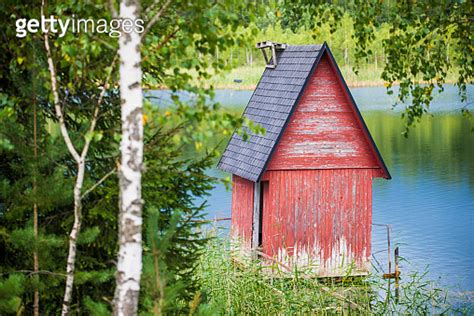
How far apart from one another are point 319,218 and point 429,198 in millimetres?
12830

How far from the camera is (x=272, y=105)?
14555 mm

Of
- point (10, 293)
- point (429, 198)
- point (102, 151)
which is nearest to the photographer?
point (10, 293)

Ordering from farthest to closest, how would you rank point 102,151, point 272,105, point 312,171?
point 272,105 → point 312,171 → point 102,151

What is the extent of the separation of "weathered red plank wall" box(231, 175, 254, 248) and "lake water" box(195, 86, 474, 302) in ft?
8.06

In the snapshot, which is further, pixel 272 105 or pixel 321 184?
pixel 272 105

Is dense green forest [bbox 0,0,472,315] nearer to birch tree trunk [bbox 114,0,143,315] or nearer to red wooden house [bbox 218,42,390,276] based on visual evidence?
birch tree trunk [bbox 114,0,143,315]

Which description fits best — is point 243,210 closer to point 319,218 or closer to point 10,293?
point 319,218

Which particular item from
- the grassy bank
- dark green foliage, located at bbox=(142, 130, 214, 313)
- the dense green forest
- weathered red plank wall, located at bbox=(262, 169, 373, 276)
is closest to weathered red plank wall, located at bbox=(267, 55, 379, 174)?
weathered red plank wall, located at bbox=(262, 169, 373, 276)

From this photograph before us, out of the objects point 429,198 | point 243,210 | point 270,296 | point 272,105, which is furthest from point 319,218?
point 429,198

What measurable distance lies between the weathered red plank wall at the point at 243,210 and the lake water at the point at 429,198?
8.06 feet

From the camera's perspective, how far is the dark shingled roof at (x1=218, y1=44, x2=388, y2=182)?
14023 millimetres

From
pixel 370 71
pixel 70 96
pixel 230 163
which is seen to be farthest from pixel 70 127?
pixel 370 71

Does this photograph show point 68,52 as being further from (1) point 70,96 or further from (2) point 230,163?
(2) point 230,163

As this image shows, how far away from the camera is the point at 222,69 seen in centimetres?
536
